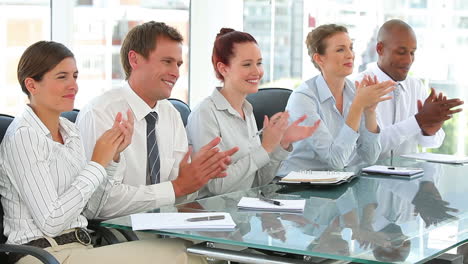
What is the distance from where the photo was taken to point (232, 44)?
12.7 feet

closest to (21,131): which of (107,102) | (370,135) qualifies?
(107,102)

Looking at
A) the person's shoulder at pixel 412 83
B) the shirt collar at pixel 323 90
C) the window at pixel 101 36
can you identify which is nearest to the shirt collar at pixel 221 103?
the shirt collar at pixel 323 90

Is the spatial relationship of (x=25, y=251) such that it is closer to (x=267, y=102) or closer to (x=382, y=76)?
(x=267, y=102)

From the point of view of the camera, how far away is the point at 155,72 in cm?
345

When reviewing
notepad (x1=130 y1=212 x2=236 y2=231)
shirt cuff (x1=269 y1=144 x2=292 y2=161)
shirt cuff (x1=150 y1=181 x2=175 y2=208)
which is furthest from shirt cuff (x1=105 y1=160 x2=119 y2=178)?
shirt cuff (x1=269 y1=144 x2=292 y2=161)

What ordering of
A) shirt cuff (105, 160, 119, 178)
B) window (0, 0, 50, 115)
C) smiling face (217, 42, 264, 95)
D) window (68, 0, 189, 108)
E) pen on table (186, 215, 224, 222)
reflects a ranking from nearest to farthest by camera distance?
pen on table (186, 215, 224, 222), shirt cuff (105, 160, 119, 178), smiling face (217, 42, 264, 95), window (0, 0, 50, 115), window (68, 0, 189, 108)

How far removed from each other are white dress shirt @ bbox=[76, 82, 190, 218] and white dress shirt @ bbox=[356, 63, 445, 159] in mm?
1470

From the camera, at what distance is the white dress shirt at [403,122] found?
453 cm

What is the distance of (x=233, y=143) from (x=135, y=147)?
22.6 inches

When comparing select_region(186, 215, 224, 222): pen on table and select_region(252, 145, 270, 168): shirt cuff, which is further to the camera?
select_region(252, 145, 270, 168): shirt cuff

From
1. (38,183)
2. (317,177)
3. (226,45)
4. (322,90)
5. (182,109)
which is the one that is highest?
(226,45)

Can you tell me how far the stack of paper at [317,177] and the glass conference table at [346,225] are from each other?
4 centimetres

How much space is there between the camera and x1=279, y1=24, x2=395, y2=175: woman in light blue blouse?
3996 millimetres

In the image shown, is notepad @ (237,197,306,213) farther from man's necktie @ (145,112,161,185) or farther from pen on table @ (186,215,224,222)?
man's necktie @ (145,112,161,185)
